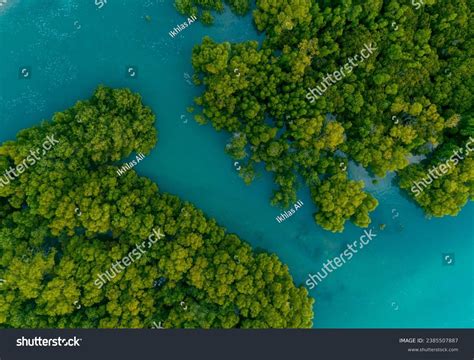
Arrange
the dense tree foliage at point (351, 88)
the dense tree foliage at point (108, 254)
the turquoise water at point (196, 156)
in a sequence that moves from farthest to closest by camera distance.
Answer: the turquoise water at point (196, 156), the dense tree foliage at point (351, 88), the dense tree foliage at point (108, 254)

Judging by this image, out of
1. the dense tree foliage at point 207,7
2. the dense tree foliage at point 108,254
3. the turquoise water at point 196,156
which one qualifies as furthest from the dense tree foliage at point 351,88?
the dense tree foliage at point 108,254

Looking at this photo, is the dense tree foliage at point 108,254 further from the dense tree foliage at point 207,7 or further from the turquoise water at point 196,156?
the dense tree foliage at point 207,7

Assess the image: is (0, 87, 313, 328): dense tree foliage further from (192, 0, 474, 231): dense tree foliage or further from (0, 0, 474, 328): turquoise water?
(192, 0, 474, 231): dense tree foliage

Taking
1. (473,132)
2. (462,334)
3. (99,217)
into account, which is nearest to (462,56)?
(473,132)

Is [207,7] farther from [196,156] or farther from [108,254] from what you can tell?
[108,254]

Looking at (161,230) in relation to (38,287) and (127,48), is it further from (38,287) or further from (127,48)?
(127,48)

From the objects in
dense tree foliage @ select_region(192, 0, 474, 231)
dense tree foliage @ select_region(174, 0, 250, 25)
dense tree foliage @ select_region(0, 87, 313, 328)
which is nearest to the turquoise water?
dense tree foliage @ select_region(174, 0, 250, 25)

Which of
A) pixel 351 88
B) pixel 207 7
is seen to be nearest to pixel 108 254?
pixel 207 7
